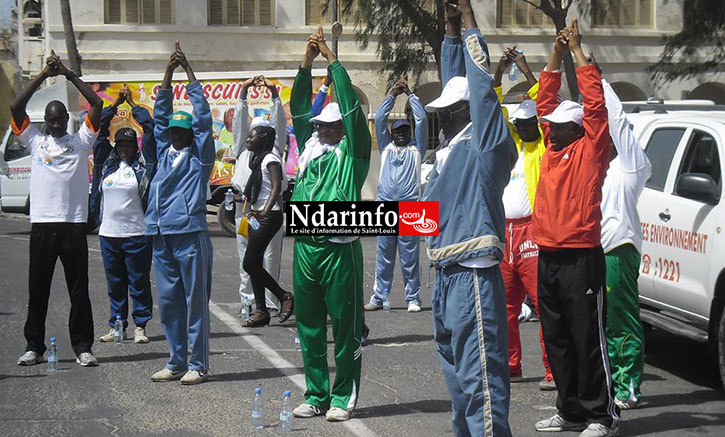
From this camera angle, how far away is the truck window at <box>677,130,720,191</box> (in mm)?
8750

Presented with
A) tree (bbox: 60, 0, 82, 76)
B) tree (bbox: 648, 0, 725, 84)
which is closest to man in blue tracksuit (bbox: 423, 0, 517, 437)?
tree (bbox: 648, 0, 725, 84)

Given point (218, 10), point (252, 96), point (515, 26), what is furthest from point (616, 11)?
point (252, 96)

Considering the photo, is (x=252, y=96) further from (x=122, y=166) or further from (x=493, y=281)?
(x=493, y=281)

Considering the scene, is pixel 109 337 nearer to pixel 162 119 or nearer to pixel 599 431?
pixel 162 119

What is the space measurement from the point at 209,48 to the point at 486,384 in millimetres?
26634

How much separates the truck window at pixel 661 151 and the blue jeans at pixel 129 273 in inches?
187

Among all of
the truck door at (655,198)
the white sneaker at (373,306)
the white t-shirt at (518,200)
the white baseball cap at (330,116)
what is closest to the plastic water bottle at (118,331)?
the white sneaker at (373,306)

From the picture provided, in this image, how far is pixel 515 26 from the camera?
33000 millimetres

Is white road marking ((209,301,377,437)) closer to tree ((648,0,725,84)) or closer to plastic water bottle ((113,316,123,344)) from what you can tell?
plastic water bottle ((113,316,123,344))

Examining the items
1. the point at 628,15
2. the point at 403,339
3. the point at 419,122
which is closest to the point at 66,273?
the point at 403,339

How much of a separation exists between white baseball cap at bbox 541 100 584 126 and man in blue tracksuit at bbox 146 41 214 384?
110 inches

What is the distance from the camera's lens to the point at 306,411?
748 centimetres

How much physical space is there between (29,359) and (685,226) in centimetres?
543

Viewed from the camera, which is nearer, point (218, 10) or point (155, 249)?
point (155, 249)
